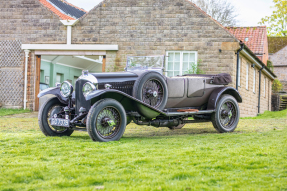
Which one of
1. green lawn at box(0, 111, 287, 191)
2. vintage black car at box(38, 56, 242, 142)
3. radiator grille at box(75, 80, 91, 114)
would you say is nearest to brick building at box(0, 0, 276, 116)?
vintage black car at box(38, 56, 242, 142)

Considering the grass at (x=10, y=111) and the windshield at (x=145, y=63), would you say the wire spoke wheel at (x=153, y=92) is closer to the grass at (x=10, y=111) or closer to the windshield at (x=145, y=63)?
the windshield at (x=145, y=63)

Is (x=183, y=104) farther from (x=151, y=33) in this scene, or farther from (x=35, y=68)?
(x=35, y=68)

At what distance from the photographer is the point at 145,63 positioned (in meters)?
7.83

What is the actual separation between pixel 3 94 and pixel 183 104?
1049 cm

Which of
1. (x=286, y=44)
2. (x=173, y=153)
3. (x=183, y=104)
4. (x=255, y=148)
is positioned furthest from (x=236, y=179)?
(x=286, y=44)

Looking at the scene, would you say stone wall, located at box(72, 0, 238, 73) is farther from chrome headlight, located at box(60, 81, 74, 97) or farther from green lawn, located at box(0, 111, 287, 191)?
green lawn, located at box(0, 111, 287, 191)

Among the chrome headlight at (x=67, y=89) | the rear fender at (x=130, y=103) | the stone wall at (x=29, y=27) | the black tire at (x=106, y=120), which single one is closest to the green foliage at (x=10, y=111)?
the stone wall at (x=29, y=27)

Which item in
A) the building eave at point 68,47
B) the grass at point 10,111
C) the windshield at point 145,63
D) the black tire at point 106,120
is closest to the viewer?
the black tire at point 106,120

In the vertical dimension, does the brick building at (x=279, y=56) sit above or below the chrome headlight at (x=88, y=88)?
above

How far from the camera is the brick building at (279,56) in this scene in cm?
3906

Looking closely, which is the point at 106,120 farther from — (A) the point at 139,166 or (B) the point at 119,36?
Answer: (B) the point at 119,36

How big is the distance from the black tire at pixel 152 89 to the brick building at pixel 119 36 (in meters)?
7.45

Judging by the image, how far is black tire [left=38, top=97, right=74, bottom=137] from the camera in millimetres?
6496

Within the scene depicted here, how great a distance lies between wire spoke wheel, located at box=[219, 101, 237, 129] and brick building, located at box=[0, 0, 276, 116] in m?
5.94
